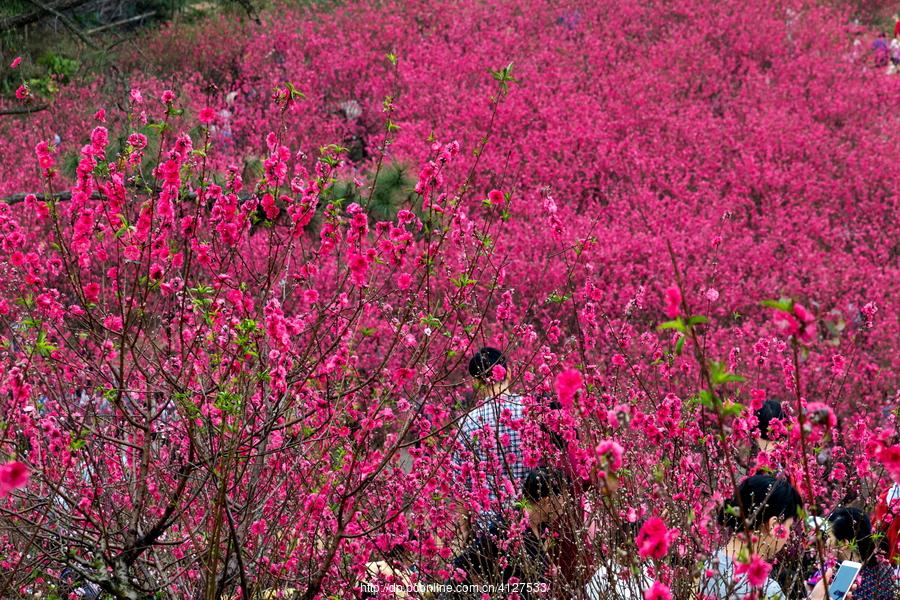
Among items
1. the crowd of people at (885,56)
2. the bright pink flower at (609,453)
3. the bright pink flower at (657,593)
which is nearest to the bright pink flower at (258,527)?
the bright pink flower at (657,593)

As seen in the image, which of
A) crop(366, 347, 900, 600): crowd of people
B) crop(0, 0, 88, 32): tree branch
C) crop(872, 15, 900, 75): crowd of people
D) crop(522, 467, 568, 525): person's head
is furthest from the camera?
crop(872, 15, 900, 75): crowd of people

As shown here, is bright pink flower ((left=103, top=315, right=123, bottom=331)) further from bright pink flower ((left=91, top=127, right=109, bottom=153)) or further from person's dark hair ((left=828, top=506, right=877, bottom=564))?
person's dark hair ((left=828, top=506, right=877, bottom=564))

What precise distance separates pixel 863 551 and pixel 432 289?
16.3ft

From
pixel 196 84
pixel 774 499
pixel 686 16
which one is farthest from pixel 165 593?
pixel 686 16

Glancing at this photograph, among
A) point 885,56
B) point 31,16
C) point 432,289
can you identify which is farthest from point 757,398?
point 885,56

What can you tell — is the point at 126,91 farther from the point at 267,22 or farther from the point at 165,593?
the point at 165,593

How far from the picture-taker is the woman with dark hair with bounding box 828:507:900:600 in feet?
12.1

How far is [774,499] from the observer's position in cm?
360

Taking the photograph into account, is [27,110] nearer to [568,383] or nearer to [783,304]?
[568,383]

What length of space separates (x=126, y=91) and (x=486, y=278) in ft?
16.2

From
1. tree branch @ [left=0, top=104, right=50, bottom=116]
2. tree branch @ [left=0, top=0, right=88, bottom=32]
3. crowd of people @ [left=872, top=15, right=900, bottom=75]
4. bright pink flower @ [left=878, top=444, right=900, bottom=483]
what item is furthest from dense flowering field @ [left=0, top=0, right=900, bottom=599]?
tree branch @ [left=0, top=0, right=88, bottom=32]

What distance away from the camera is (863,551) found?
166 inches

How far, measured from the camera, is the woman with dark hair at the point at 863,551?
3.68 metres

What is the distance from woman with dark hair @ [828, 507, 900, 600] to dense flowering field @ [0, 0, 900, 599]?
14cm
